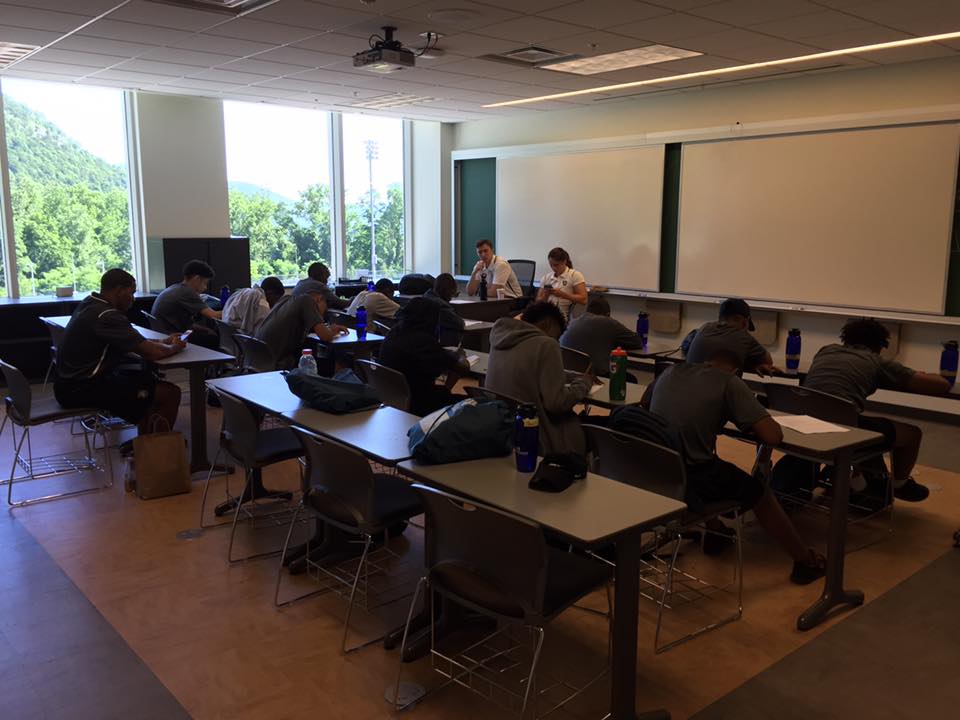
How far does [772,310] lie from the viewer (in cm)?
803

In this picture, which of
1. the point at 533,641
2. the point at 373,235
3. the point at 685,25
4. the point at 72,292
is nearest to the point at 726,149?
the point at 685,25

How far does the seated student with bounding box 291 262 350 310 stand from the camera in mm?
6921

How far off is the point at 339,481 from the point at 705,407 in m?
1.62

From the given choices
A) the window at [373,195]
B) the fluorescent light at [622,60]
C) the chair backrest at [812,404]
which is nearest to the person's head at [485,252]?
the fluorescent light at [622,60]

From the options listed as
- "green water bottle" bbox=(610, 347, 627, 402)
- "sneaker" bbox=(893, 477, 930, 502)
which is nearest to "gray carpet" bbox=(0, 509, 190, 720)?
"green water bottle" bbox=(610, 347, 627, 402)

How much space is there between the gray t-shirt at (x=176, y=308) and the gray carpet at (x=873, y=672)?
554 centimetres

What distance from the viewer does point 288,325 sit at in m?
6.10

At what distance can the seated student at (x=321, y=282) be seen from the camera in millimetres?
6921

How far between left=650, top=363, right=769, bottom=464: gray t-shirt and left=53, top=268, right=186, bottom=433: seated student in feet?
10.9

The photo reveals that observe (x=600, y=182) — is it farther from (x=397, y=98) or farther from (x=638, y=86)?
(x=397, y=98)

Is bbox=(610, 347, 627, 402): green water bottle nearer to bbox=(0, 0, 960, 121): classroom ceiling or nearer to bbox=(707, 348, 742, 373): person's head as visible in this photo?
bbox=(707, 348, 742, 373): person's head

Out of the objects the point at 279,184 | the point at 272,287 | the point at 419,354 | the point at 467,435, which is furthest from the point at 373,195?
the point at 467,435

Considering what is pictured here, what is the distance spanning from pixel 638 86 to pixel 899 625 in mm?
6157

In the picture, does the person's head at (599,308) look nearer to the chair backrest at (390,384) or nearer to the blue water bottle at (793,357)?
the blue water bottle at (793,357)
